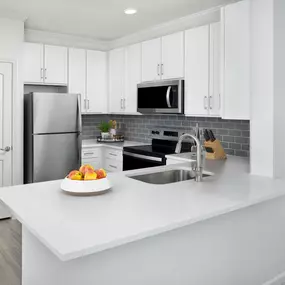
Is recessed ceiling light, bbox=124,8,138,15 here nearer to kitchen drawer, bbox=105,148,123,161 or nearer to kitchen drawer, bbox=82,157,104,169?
kitchen drawer, bbox=105,148,123,161

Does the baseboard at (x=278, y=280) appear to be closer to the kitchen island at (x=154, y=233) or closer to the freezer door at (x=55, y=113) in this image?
the kitchen island at (x=154, y=233)

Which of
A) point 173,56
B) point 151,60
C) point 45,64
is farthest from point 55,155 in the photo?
point 173,56

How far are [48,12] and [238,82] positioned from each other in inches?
91.6

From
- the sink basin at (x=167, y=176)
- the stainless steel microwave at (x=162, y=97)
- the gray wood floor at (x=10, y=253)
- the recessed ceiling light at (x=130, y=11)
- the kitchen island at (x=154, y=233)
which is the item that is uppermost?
the recessed ceiling light at (x=130, y=11)

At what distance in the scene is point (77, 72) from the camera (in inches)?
193

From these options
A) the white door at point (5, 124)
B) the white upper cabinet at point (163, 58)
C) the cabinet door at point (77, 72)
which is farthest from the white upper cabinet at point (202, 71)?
the white door at point (5, 124)

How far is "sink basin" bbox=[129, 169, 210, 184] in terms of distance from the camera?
269 cm

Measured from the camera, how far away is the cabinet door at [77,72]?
4.85 m

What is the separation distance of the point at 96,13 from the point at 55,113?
1.33m

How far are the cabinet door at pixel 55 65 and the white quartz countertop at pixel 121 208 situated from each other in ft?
8.65

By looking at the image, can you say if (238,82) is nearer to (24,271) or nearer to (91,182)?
(91,182)

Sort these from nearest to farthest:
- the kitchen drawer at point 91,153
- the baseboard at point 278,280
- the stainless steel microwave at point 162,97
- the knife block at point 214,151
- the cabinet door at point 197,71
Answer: the baseboard at point 278,280
the knife block at point 214,151
the cabinet door at point 197,71
the stainless steel microwave at point 162,97
the kitchen drawer at point 91,153

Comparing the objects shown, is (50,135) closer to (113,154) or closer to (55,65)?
(113,154)

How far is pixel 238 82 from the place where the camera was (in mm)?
2836
